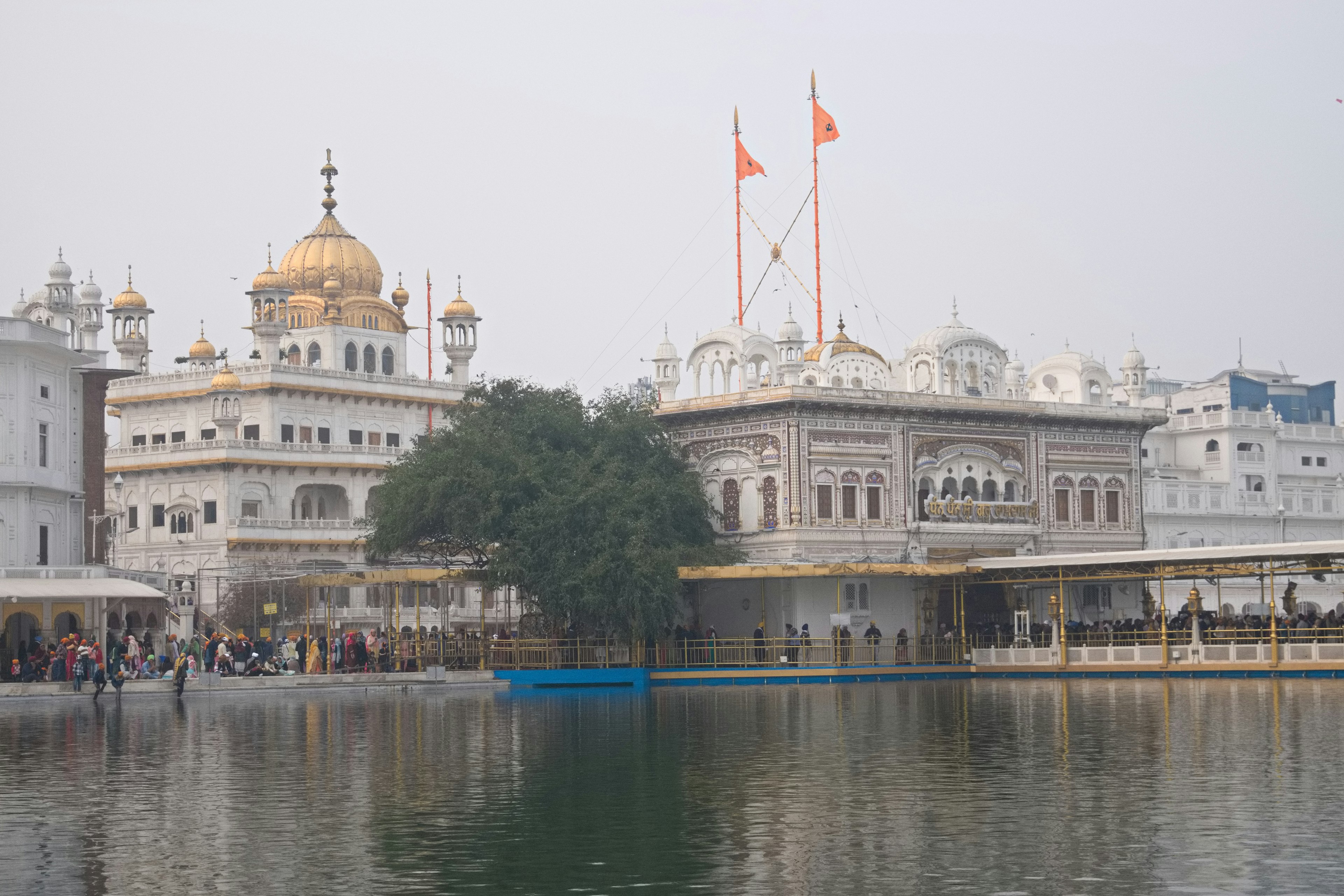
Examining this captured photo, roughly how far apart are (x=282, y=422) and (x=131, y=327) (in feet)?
27.4

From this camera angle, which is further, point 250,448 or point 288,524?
point 250,448

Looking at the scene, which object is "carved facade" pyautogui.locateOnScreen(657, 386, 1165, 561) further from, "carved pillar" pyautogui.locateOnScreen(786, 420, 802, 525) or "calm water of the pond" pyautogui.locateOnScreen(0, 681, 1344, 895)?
"calm water of the pond" pyautogui.locateOnScreen(0, 681, 1344, 895)

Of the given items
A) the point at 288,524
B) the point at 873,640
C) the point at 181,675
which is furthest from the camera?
the point at 288,524

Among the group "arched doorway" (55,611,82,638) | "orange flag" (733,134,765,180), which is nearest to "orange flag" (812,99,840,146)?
"orange flag" (733,134,765,180)

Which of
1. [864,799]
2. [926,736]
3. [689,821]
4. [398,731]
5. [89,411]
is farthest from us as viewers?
[89,411]

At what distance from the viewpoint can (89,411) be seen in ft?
198

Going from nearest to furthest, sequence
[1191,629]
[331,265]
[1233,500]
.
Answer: [1191,629]
[331,265]
[1233,500]

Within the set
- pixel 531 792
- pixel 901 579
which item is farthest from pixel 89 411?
pixel 531 792

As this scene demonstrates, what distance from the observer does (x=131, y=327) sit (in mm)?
84375

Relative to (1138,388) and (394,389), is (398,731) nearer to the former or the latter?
(1138,388)

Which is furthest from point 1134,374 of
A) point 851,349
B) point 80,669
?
point 80,669

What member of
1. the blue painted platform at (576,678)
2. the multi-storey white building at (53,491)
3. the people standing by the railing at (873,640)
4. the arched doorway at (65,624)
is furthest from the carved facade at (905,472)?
the arched doorway at (65,624)

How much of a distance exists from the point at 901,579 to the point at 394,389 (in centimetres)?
3183

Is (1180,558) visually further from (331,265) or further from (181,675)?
(331,265)
